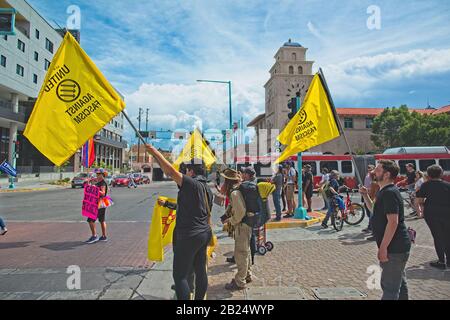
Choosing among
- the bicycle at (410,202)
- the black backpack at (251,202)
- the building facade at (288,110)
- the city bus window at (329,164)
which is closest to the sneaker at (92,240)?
the black backpack at (251,202)

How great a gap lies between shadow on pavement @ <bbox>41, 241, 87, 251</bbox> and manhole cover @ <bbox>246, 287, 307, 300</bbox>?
4479 mm

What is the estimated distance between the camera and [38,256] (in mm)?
5980

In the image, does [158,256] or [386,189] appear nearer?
[386,189]

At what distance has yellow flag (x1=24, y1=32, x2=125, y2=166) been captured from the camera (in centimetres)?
385

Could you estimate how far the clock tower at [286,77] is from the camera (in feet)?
200

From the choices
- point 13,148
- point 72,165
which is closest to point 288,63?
point 72,165

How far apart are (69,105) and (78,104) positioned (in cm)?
11

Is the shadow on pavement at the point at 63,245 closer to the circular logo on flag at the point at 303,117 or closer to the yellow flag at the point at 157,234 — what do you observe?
the yellow flag at the point at 157,234

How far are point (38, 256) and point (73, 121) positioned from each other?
11.8 feet

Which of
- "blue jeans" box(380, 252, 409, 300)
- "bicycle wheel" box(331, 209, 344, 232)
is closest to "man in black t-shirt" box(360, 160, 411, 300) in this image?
"blue jeans" box(380, 252, 409, 300)

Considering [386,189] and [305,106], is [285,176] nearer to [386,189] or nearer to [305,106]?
[305,106]

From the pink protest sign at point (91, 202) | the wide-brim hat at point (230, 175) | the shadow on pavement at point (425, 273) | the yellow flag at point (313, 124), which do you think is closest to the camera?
the shadow on pavement at point (425, 273)

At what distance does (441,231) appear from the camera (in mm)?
5109

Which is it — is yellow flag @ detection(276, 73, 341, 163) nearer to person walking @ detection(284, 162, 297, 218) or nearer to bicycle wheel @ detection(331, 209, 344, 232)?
bicycle wheel @ detection(331, 209, 344, 232)
